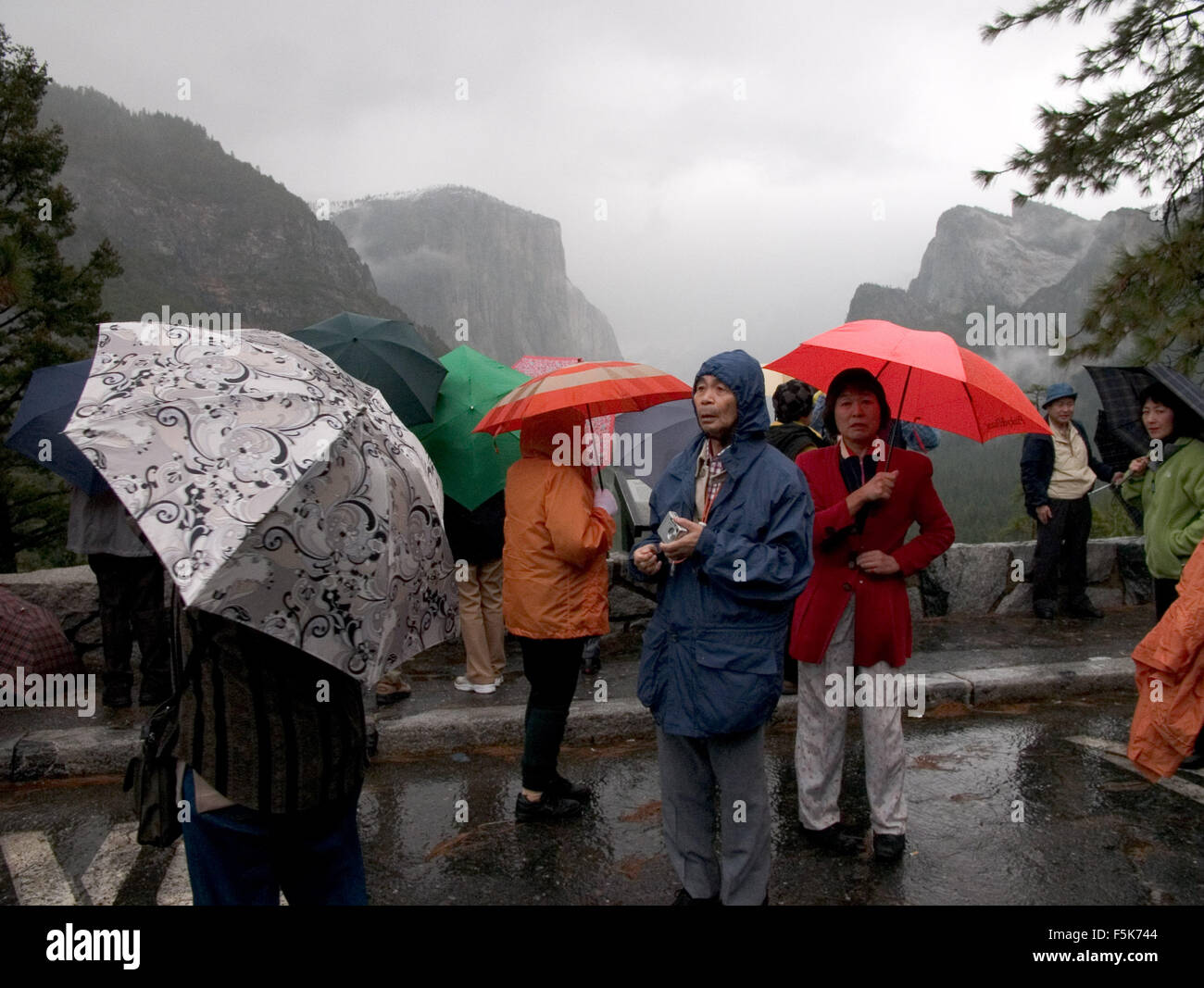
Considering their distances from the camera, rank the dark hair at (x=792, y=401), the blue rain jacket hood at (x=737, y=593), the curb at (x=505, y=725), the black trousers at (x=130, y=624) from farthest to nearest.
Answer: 1. the black trousers at (x=130, y=624)
2. the dark hair at (x=792, y=401)
3. the curb at (x=505, y=725)
4. the blue rain jacket hood at (x=737, y=593)

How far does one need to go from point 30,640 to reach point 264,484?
4.92 m

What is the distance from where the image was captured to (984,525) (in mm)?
14422

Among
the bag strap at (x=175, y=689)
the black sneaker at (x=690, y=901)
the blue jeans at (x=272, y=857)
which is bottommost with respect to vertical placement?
the black sneaker at (x=690, y=901)

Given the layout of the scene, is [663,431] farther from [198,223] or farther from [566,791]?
[198,223]

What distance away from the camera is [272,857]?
6.60 feet

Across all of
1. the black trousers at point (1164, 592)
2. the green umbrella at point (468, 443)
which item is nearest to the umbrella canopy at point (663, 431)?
the green umbrella at point (468, 443)

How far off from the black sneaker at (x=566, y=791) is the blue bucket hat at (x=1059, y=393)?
5.53m

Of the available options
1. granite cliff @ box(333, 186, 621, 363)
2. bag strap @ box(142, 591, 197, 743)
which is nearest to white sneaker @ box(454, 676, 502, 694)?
bag strap @ box(142, 591, 197, 743)

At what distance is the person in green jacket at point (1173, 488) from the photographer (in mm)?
4336

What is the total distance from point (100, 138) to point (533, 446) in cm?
7047

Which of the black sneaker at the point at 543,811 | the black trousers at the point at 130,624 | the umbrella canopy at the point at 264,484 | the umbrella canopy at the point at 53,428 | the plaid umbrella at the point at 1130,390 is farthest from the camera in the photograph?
the black trousers at the point at 130,624

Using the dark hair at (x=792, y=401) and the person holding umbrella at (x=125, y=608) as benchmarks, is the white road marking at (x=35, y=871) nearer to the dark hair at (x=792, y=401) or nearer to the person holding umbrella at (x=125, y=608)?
the person holding umbrella at (x=125, y=608)

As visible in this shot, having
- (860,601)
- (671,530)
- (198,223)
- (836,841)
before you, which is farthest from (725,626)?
(198,223)

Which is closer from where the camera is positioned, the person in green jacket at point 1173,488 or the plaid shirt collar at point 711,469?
the plaid shirt collar at point 711,469
